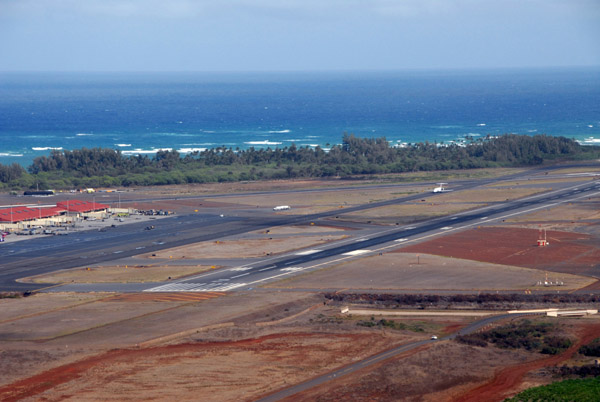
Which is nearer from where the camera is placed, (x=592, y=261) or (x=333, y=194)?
(x=592, y=261)

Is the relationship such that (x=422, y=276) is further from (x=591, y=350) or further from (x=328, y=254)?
(x=591, y=350)

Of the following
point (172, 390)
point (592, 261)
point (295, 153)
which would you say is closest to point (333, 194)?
point (295, 153)

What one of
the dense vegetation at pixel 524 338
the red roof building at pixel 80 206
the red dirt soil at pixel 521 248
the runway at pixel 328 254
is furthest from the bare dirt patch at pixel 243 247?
the dense vegetation at pixel 524 338

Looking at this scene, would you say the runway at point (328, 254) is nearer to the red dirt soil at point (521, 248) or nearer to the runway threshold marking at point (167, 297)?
the runway threshold marking at point (167, 297)

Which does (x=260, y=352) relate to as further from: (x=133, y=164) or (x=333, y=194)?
(x=133, y=164)

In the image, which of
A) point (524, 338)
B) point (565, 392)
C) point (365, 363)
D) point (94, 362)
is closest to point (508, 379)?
point (565, 392)
